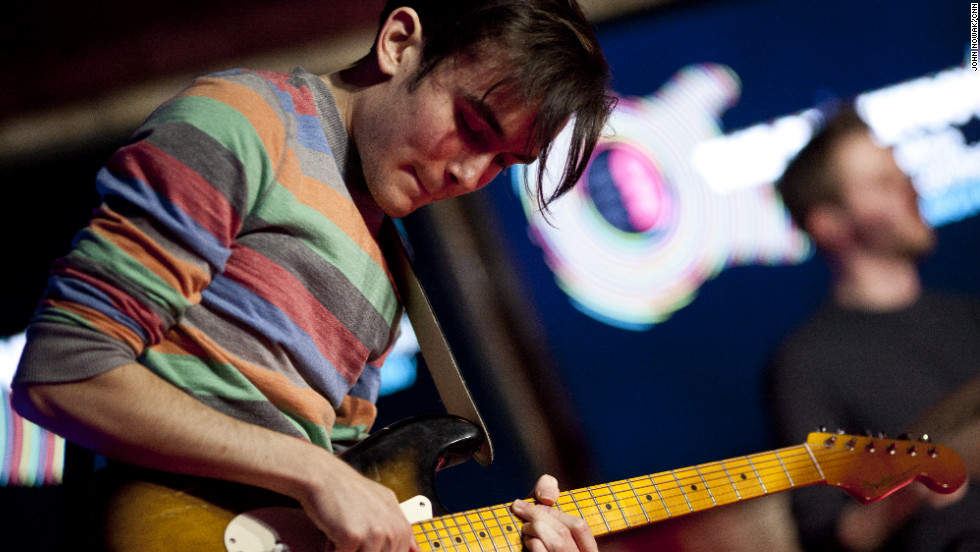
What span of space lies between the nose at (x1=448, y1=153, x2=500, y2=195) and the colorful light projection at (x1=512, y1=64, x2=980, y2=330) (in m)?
1.13

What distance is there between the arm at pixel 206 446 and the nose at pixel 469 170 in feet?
1.52

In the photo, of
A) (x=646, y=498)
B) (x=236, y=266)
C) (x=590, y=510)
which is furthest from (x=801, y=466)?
(x=236, y=266)

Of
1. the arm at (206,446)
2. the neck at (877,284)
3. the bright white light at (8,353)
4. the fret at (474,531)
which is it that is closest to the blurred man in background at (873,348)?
the neck at (877,284)

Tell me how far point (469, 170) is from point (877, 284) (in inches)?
73.4

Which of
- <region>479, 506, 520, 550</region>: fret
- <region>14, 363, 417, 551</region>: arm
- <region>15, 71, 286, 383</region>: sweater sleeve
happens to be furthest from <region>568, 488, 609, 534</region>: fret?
<region>15, 71, 286, 383</region>: sweater sleeve

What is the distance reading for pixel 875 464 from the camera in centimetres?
158

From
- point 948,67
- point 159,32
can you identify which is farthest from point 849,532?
point 159,32

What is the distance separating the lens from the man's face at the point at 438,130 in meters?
1.19

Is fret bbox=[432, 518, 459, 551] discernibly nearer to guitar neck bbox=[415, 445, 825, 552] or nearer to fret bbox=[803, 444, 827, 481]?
guitar neck bbox=[415, 445, 825, 552]

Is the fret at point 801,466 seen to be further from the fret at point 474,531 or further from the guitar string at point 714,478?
the fret at point 474,531

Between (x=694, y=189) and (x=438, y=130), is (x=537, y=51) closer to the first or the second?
(x=438, y=130)

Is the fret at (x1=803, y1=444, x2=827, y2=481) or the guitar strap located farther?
the fret at (x1=803, y1=444, x2=827, y2=481)

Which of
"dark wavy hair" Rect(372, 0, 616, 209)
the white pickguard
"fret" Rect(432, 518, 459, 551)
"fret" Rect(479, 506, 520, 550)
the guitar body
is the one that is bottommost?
"fret" Rect(479, 506, 520, 550)

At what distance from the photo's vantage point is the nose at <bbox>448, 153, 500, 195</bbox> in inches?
47.6
